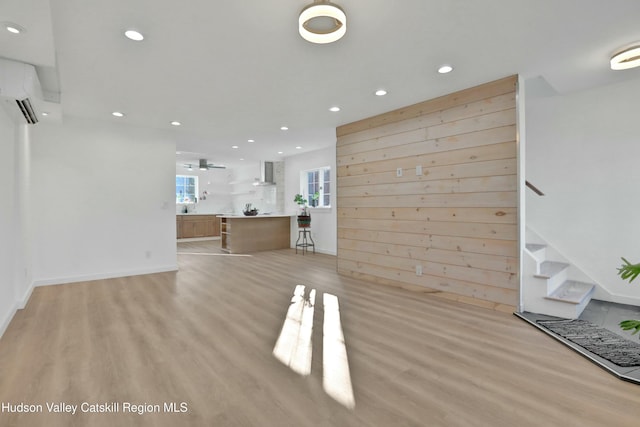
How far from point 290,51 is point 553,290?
12.6 ft

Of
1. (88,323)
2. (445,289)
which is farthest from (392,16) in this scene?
(88,323)

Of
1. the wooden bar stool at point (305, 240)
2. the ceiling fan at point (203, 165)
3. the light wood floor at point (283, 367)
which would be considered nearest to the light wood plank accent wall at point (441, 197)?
the light wood floor at point (283, 367)

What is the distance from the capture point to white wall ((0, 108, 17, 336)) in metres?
2.76

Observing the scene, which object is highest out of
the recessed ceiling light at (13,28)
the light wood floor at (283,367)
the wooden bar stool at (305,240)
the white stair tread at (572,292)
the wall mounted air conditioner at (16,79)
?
the recessed ceiling light at (13,28)

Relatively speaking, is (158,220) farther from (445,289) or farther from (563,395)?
(563,395)

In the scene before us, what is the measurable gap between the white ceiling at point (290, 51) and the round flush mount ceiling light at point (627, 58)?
0.09 m

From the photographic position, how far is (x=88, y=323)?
9.78 ft

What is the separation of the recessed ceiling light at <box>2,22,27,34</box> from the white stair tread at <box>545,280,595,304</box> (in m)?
5.15

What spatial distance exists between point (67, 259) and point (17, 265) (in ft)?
4.30

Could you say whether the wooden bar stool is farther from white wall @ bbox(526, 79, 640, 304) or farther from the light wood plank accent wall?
white wall @ bbox(526, 79, 640, 304)

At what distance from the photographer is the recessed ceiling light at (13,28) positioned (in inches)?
80.4

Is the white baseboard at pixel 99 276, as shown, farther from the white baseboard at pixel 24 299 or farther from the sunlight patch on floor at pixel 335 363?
the sunlight patch on floor at pixel 335 363

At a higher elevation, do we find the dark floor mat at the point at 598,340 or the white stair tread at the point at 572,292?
the white stair tread at the point at 572,292

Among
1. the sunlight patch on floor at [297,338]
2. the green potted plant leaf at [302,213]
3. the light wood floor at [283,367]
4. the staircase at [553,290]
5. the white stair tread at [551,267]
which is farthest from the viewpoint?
the green potted plant leaf at [302,213]
